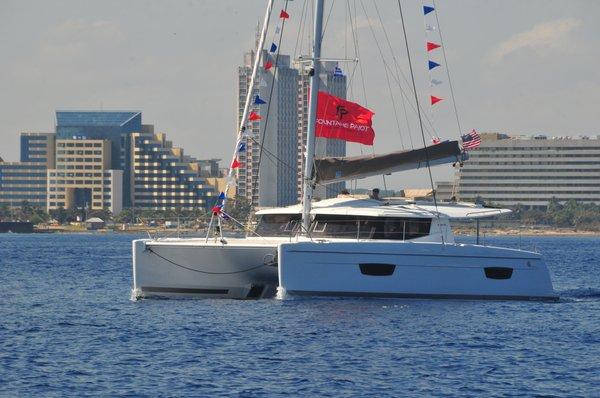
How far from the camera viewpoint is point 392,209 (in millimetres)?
36219

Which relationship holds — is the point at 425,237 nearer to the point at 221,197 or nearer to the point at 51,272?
the point at 221,197

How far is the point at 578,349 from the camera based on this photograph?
29.3 metres

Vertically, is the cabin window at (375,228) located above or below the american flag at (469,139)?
below

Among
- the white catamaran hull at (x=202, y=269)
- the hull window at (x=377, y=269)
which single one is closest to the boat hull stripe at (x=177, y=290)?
the white catamaran hull at (x=202, y=269)

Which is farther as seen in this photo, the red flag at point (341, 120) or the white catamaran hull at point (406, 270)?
the red flag at point (341, 120)

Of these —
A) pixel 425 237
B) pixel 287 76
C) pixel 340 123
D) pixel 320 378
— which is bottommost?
pixel 320 378

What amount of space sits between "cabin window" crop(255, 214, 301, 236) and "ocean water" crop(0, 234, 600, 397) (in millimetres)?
2523

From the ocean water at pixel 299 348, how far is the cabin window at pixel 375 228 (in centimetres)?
186

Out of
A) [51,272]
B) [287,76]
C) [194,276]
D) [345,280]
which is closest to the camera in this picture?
[345,280]

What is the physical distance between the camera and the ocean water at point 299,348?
78.5ft

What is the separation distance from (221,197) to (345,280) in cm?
488

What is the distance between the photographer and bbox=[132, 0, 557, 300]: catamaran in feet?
112

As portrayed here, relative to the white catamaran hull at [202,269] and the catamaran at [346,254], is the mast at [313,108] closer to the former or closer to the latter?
the catamaran at [346,254]

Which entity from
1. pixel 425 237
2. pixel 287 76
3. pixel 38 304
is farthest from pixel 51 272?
pixel 287 76
